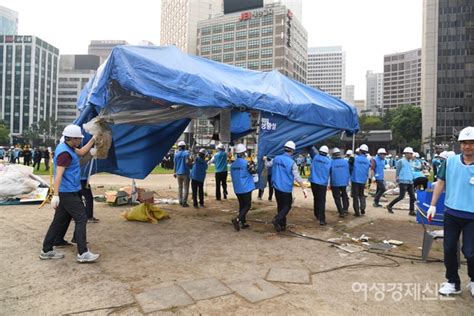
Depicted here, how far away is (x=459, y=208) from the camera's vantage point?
11.9ft

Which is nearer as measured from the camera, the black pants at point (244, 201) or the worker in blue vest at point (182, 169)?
the black pants at point (244, 201)

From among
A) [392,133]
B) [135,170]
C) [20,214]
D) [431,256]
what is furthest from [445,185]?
[392,133]

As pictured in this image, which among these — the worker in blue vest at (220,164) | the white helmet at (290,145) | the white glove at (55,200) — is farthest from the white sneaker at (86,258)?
the worker in blue vest at (220,164)

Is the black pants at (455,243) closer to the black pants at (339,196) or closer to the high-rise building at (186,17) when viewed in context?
the black pants at (339,196)

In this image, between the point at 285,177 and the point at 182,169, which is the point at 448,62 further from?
the point at 285,177

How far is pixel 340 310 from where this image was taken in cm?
336

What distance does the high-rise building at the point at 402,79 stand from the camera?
102688 mm

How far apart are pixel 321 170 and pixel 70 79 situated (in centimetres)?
10768

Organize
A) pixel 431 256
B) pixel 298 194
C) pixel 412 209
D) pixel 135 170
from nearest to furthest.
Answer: pixel 431 256, pixel 135 170, pixel 412 209, pixel 298 194

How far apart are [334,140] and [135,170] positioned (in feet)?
170

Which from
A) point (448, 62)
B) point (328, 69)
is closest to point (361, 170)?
point (448, 62)

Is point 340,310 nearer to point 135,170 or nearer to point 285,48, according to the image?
point 135,170

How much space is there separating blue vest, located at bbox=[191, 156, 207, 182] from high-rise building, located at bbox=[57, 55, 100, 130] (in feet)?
331

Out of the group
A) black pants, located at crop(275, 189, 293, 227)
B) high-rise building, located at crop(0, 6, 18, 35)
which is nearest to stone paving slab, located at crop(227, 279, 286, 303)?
black pants, located at crop(275, 189, 293, 227)
